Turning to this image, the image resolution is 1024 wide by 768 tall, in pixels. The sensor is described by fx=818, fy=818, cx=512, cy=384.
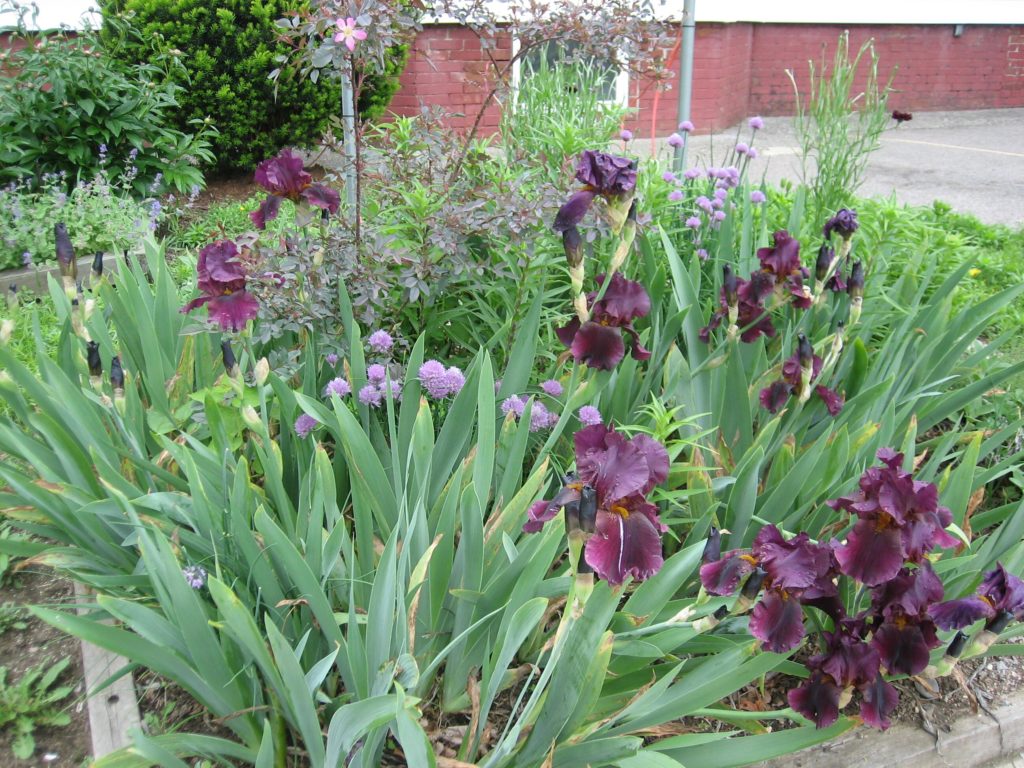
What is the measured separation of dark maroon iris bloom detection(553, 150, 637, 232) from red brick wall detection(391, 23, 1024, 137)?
6028mm

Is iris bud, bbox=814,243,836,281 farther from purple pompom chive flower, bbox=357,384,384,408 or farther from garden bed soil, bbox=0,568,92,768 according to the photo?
garden bed soil, bbox=0,568,92,768

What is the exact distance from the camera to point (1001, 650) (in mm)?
1701

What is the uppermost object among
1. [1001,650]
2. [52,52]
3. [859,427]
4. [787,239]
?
[52,52]

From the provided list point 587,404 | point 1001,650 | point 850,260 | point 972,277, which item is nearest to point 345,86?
point 587,404

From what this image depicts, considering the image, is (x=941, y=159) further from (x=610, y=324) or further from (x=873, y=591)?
(x=873, y=591)

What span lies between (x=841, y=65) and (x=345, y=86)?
5.94ft

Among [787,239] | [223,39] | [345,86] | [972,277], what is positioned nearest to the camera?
[787,239]

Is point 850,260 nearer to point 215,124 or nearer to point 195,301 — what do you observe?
point 195,301

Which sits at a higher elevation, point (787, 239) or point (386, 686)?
point (787, 239)

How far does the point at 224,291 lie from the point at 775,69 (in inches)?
404

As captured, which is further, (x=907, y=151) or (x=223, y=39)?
(x=907, y=151)

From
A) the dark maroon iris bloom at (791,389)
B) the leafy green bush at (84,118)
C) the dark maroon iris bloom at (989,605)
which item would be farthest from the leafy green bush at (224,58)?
the dark maroon iris bloom at (989,605)

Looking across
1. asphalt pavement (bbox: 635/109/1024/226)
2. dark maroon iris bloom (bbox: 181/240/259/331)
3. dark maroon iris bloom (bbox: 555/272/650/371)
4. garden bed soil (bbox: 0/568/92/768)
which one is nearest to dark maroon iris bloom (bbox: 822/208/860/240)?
dark maroon iris bloom (bbox: 555/272/650/371)

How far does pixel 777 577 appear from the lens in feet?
4.32
